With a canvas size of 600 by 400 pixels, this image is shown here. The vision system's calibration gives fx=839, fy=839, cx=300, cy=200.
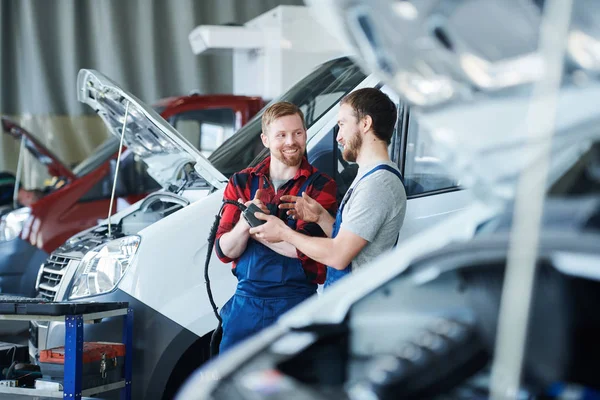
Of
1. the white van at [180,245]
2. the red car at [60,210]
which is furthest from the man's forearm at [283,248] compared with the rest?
the red car at [60,210]

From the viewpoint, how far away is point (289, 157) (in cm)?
317

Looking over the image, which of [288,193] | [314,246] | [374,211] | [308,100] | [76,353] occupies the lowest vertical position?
[76,353]

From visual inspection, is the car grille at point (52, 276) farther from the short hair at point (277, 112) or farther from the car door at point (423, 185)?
the car door at point (423, 185)

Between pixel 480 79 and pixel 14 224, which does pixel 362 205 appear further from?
pixel 14 224

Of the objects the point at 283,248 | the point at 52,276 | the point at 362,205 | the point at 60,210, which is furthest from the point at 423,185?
the point at 60,210

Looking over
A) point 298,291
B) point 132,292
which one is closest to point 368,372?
point 298,291

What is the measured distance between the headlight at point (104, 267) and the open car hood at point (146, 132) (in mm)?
462

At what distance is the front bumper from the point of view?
623 centimetres

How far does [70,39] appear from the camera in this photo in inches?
428

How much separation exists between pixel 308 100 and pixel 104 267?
4.29ft

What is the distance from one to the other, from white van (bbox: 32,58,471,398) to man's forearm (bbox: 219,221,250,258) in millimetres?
628

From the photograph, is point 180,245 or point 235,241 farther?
point 180,245

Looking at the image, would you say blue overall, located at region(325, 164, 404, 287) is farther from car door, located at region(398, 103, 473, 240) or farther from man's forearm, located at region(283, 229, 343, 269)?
car door, located at region(398, 103, 473, 240)

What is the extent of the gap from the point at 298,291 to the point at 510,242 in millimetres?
1685
